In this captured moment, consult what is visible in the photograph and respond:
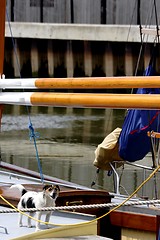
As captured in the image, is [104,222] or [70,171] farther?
[70,171]

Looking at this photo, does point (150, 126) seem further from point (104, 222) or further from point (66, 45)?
point (66, 45)

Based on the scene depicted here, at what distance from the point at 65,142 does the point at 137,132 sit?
1189 cm

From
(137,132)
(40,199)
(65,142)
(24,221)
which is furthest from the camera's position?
(65,142)

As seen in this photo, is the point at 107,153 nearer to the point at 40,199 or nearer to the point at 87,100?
the point at 40,199

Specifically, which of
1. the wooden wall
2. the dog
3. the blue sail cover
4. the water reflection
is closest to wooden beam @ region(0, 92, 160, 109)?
the dog

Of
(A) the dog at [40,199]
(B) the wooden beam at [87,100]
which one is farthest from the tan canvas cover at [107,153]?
(B) the wooden beam at [87,100]

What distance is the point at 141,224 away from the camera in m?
8.15

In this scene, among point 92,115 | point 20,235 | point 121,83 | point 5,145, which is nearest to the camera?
point 121,83

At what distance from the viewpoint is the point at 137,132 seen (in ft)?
33.4

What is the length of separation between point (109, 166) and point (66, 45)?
20.7 meters

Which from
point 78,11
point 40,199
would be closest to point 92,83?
point 40,199

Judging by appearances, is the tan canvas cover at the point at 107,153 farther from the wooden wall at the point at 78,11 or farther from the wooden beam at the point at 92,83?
the wooden wall at the point at 78,11

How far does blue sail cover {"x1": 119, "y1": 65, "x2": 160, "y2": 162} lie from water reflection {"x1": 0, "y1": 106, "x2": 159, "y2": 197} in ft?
6.24

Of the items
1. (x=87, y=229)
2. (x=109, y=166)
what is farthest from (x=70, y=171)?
(x=87, y=229)
